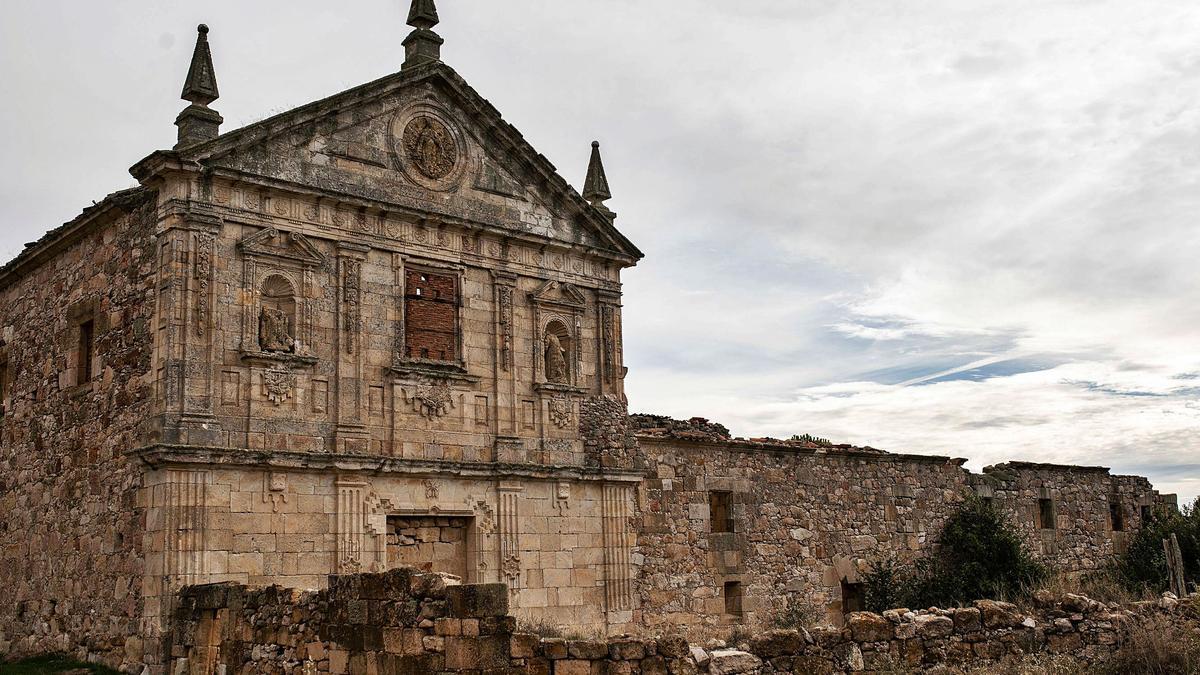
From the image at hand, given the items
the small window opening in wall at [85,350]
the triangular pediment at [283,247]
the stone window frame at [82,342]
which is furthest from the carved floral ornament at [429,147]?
the small window opening in wall at [85,350]

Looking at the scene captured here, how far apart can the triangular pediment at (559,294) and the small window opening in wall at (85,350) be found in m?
6.56

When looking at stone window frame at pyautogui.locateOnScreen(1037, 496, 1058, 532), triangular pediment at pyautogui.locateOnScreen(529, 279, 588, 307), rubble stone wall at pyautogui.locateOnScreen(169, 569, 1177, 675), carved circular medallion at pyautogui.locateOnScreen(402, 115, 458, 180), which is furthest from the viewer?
stone window frame at pyautogui.locateOnScreen(1037, 496, 1058, 532)

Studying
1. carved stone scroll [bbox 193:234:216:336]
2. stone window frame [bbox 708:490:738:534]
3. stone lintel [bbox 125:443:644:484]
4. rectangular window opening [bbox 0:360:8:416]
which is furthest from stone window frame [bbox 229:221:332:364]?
stone window frame [bbox 708:490:738:534]

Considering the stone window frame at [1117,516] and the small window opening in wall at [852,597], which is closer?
the small window opening in wall at [852,597]

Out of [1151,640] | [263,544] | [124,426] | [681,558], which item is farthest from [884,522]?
[124,426]

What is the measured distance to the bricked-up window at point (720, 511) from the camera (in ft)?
66.6

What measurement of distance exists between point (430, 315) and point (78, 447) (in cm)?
529

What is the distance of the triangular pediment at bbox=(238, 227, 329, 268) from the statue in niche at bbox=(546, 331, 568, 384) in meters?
4.03

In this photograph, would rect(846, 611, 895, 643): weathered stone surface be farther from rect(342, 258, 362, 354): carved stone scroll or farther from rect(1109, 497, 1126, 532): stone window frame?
rect(1109, 497, 1126, 532): stone window frame

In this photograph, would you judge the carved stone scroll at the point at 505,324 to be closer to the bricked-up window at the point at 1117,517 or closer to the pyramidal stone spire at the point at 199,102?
the pyramidal stone spire at the point at 199,102

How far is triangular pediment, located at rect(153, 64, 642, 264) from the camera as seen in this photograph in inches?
646

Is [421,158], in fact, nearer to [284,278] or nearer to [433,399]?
[284,278]

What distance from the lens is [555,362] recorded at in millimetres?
18984

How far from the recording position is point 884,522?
22.7m
